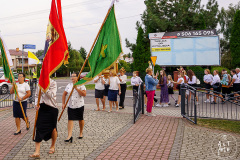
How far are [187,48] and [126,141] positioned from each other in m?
21.2

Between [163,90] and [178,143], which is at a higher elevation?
[163,90]

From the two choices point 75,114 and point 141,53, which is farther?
point 141,53

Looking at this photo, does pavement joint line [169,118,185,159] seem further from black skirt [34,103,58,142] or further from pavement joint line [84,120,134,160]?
black skirt [34,103,58,142]

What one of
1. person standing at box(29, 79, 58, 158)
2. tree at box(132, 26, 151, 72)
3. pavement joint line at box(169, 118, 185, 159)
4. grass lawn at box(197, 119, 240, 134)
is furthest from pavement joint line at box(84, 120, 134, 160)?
tree at box(132, 26, 151, 72)

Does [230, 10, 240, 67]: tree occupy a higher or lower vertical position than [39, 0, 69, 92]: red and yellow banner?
higher

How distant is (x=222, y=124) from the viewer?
8188mm

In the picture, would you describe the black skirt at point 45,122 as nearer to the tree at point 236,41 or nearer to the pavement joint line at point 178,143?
the pavement joint line at point 178,143

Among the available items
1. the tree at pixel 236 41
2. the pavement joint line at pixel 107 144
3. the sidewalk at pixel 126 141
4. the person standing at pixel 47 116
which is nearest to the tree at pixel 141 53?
the tree at pixel 236 41

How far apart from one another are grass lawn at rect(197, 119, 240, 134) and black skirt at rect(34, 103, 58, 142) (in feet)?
15.4

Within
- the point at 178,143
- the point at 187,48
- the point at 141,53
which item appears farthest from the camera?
the point at 141,53

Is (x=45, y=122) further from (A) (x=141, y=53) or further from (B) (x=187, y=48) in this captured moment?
(A) (x=141, y=53)

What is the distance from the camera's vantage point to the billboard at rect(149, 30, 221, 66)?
82.3ft

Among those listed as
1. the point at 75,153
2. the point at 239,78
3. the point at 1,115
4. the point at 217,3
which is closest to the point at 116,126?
the point at 75,153

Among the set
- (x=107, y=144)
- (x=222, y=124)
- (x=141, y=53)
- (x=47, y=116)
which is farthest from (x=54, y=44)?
(x=141, y=53)
